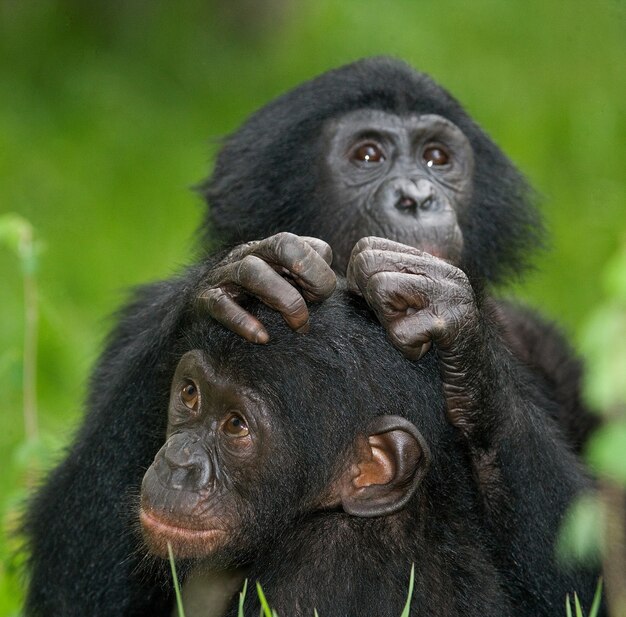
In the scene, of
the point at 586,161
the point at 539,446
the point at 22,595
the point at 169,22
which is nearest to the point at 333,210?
the point at 539,446

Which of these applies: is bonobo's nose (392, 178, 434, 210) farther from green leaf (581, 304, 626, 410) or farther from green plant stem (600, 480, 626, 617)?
green leaf (581, 304, 626, 410)

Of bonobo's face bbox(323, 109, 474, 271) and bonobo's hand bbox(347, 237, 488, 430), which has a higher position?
bonobo's face bbox(323, 109, 474, 271)

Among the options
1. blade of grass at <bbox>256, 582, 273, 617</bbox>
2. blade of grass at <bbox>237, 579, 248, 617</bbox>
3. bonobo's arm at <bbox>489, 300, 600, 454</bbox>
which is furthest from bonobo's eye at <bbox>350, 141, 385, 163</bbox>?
blade of grass at <bbox>256, 582, 273, 617</bbox>

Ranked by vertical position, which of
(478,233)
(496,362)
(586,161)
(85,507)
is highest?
(586,161)

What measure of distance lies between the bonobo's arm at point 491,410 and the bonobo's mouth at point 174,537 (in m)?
1.20

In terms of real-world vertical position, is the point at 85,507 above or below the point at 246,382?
below

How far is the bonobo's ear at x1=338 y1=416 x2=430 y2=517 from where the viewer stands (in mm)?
5992

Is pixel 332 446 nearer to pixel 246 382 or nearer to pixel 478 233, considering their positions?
pixel 246 382

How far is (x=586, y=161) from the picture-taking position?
52.0 ft

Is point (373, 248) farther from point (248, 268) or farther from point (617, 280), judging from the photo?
point (617, 280)

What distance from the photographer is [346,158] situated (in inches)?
330

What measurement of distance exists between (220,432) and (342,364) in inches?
24.5

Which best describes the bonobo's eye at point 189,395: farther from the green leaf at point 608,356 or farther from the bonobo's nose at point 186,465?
the green leaf at point 608,356

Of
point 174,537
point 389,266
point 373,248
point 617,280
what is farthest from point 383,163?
point 617,280
